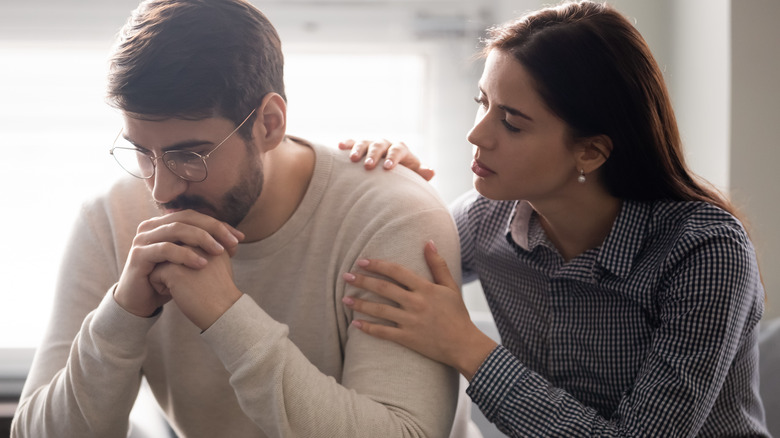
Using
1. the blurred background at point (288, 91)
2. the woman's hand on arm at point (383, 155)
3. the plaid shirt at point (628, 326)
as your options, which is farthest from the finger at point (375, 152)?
the blurred background at point (288, 91)

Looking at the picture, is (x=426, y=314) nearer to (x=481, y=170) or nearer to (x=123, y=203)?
(x=481, y=170)

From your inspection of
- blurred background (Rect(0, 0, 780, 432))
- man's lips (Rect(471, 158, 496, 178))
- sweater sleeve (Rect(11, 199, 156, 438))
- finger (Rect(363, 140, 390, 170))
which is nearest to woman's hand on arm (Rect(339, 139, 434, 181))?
finger (Rect(363, 140, 390, 170))

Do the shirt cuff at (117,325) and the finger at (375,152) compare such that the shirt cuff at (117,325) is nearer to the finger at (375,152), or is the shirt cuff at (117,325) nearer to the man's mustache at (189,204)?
the man's mustache at (189,204)

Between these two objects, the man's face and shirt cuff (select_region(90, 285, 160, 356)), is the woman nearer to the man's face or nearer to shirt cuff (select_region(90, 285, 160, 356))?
the man's face

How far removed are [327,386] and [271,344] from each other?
0.11 m

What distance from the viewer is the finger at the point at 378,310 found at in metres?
1.17

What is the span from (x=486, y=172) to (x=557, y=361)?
38 centimetres

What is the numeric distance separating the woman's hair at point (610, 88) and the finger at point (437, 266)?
31cm

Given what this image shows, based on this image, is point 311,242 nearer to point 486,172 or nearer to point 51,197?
point 486,172

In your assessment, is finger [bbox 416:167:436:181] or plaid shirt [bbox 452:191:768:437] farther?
finger [bbox 416:167:436:181]

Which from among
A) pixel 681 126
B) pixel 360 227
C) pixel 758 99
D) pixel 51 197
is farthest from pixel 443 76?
pixel 51 197

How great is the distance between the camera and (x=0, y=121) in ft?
7.00

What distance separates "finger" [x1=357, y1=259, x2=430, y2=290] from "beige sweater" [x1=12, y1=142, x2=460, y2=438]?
3 centimetres

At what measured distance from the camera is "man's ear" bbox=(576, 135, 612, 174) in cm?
130
